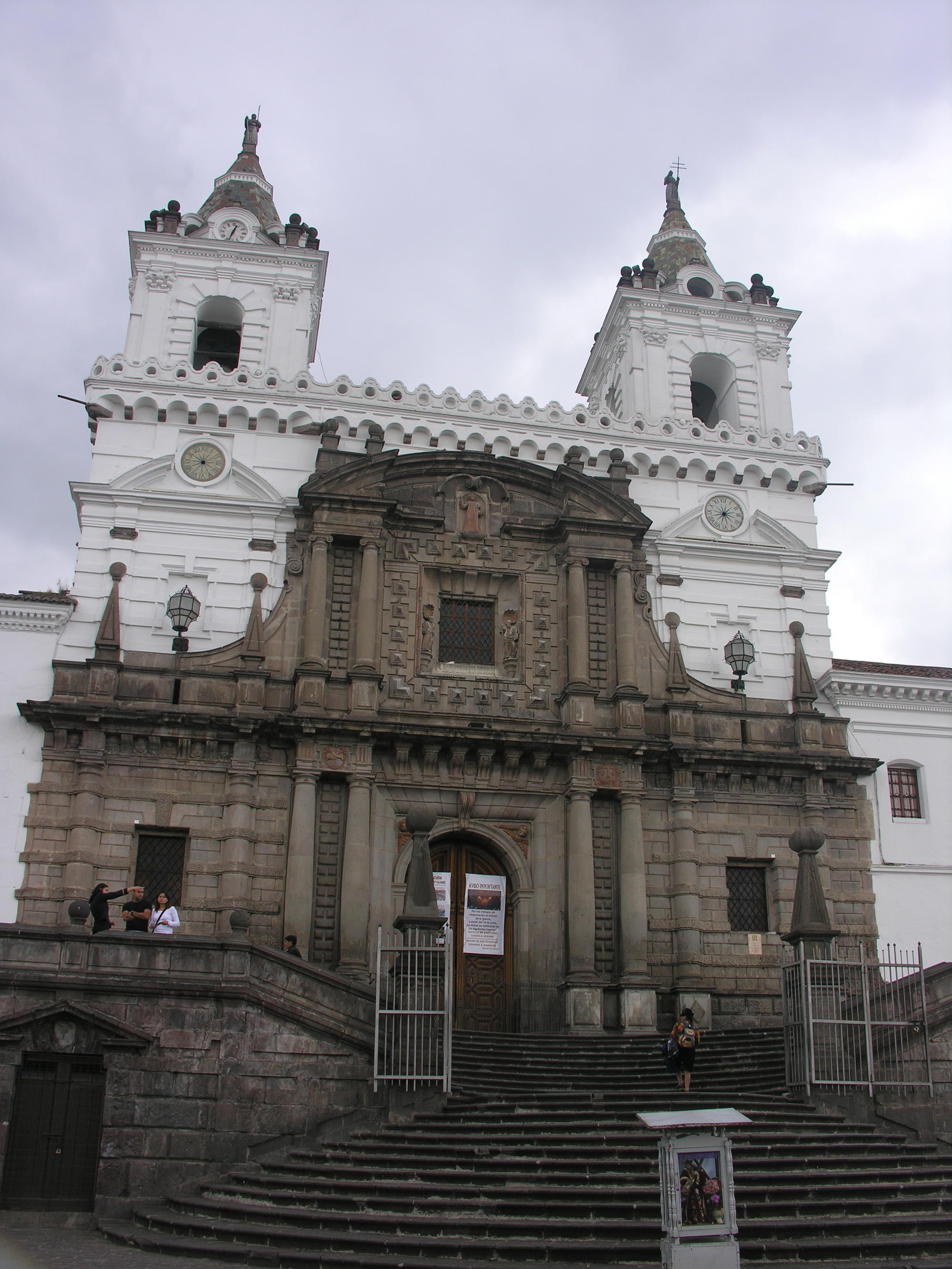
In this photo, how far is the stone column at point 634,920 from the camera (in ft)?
76.8

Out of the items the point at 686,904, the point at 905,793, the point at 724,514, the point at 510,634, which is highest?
the point at 724,514

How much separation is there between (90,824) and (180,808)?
5.45ft

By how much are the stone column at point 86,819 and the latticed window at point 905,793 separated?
53.8ft

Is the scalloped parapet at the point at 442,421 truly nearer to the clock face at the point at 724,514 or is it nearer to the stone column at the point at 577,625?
the clock face at the point at 724,514

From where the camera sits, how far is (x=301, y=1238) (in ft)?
44.3

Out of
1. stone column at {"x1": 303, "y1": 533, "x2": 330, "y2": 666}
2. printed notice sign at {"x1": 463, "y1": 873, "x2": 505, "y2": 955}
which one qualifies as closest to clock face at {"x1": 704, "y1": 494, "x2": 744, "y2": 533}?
stone column at {"x1": 303, "y1": 533, "x2": 330, "y2": 666}

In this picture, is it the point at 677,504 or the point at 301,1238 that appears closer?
the point at 301,1238

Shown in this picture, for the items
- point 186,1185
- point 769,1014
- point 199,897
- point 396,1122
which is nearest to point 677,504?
point 769,1014

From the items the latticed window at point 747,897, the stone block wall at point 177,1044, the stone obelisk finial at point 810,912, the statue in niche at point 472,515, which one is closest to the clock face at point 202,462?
the statue in niche at point 472,515

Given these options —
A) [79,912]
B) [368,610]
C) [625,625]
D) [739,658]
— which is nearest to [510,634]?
[625,625]

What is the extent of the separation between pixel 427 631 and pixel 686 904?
7.68m

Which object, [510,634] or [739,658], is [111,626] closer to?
[510,634]

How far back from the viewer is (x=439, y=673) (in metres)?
26.0

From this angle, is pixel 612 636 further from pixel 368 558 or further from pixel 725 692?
pixel 368 558
